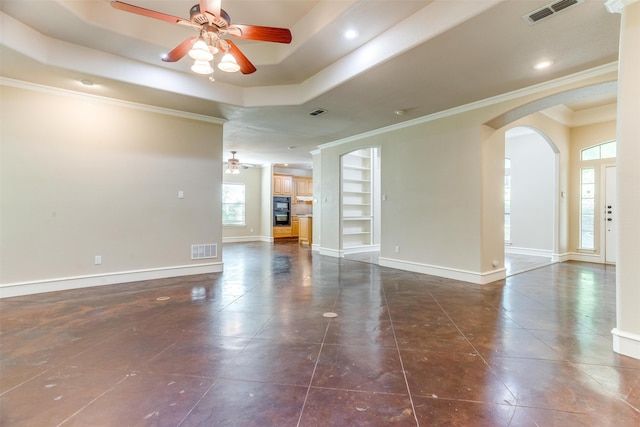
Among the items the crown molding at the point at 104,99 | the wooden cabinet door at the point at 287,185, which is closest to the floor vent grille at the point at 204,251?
the crown molding at the point at 104,99

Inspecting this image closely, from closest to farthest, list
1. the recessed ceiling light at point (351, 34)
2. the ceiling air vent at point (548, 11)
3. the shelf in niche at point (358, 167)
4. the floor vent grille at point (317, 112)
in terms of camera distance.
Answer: the ceiling air vent at point (548, 11) < the recessed ceiling light at point (351, 34) < the floor vent grille at point (317, 112) < the shelf in niche at point (358, 167)

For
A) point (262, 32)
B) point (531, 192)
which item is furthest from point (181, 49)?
point (531, 192)

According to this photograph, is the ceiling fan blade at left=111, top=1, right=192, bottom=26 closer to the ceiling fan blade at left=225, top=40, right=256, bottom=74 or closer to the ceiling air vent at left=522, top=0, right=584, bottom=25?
the ceiling fan blade at left=225, top=40, right=256, bottom=74

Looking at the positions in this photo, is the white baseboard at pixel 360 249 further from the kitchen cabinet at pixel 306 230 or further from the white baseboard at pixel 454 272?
the white baseboard at pixel 454 272

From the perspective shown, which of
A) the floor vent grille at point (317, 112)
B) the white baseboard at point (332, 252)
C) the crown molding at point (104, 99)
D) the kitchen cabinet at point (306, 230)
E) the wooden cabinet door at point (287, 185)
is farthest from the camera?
the wooden cabinet door at point (287, 185)

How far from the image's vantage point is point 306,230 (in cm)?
951

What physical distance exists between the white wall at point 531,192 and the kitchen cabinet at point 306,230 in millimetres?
5664

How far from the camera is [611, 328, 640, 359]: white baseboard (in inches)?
85.9

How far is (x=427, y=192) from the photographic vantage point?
5.06 metres

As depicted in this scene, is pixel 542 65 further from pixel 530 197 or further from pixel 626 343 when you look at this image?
pixel 530 197

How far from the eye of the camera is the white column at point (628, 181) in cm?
216

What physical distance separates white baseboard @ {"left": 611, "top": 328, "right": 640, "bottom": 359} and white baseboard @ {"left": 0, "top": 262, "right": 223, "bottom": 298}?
5.17 m

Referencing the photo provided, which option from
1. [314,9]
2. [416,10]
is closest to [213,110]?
[314,9]

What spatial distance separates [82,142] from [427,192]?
547 cm
